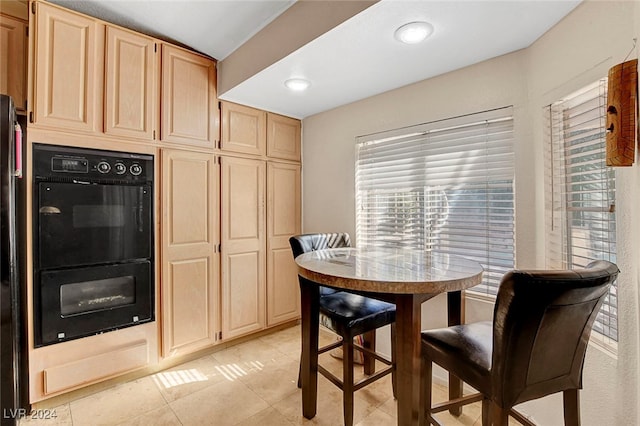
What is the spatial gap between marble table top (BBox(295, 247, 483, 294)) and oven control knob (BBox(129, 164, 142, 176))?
138cm

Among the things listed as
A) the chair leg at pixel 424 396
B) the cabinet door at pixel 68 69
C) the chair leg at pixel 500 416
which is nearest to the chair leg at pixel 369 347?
the chair leg at pixel 424 396

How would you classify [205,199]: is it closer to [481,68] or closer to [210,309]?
[210,309]

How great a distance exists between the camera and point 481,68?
1.97 metres

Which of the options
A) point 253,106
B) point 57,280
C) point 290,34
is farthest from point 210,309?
point 290,34

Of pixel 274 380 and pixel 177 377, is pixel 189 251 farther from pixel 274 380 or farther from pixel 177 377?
pixel 274 380

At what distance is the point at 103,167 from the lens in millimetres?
2014

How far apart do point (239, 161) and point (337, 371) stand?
1.93m

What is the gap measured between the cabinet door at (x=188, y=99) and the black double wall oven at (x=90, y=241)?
35cm

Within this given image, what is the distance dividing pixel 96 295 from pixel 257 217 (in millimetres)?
1334

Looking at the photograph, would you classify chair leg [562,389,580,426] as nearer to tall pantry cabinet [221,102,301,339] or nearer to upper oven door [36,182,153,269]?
tall pantry cabinet [221,102,301,339]

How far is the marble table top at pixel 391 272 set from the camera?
47.9 inches

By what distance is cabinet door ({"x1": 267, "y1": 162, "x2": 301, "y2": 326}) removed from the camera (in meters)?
2.96

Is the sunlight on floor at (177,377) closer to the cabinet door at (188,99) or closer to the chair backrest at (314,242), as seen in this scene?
the chair backrest at (314,242)

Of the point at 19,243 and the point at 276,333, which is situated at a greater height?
the point at 19,243
